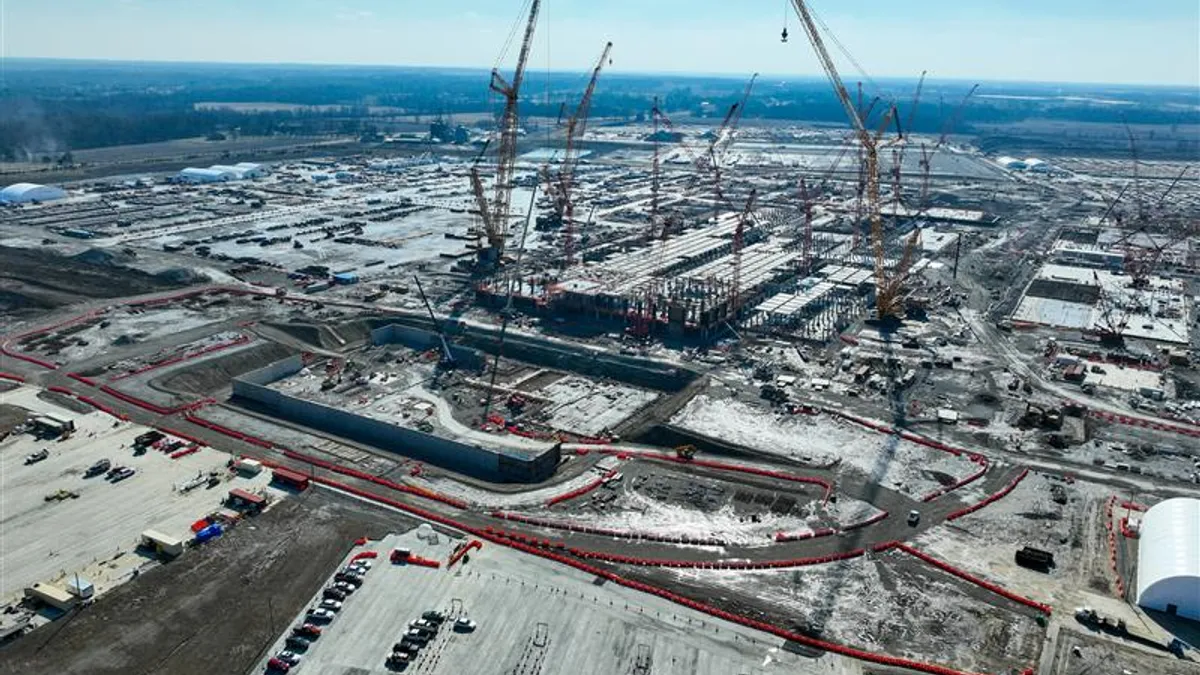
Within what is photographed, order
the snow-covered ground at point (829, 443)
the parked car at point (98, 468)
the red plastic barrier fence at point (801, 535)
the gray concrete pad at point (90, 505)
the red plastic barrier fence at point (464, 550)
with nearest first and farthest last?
the gray concrete pad at point (90, 505)
the red plastic barrier fence at point (464, 550)
the red plastic barrier fence at point (801, 535)
the parked car at point (98, 468)
the snow-covered ground at point (829, 443)

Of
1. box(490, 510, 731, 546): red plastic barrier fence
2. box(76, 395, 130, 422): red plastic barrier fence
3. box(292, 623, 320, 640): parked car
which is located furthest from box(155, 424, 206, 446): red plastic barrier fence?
box(292, 623, 320, 640): parked car

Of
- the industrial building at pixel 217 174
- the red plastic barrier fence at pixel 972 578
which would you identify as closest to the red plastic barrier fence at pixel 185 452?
the red plastic barrier fence at pixel 972 578

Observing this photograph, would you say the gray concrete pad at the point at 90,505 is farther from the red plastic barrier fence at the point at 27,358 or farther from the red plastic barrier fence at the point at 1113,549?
the red plastic barrier fence at the point at 1113,549

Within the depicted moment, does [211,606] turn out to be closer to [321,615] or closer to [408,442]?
[321,615]

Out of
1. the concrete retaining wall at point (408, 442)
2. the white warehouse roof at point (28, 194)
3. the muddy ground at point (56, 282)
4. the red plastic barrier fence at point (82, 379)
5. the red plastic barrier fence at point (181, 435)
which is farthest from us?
the white warehouse roof at point (28, 194)

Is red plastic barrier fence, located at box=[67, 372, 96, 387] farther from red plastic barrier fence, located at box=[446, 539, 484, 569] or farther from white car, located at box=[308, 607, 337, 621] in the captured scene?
red plastic barrier fence, located at box=[446, 539, 484, 569]

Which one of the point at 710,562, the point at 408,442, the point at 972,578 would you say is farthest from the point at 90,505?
the point at 972,578

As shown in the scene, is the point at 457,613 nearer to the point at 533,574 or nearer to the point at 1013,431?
the point at 533,574
